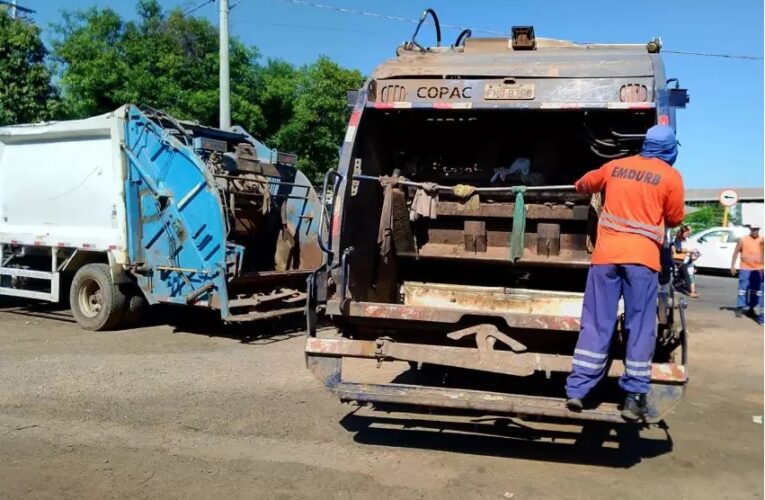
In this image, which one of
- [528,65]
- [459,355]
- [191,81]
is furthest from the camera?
[191,81]

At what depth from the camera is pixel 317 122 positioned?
54.3 feet

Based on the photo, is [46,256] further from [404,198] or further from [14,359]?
[404,198]

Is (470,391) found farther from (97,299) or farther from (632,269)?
(97,299)

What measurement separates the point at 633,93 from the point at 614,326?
158 centimetres

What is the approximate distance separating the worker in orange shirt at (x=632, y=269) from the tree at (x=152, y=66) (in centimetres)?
1219

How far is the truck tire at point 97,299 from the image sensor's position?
8.41m

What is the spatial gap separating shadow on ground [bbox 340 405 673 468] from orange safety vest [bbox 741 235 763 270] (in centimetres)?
682

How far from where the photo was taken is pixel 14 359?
22.6 feet

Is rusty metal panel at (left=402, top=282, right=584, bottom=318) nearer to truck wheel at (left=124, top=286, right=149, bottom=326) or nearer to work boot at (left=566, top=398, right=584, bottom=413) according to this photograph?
work boot at (left=566, top=398, right=584, bottom=413)

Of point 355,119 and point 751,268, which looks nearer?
point 355,119

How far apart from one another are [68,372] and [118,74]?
9574 millimetres

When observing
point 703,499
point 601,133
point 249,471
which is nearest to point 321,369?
point 249,471

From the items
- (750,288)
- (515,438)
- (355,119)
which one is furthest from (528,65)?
(750,288)

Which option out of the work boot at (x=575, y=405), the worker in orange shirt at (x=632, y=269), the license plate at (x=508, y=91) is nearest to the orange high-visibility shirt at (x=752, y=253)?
the license plate at (x=508, y=91)
